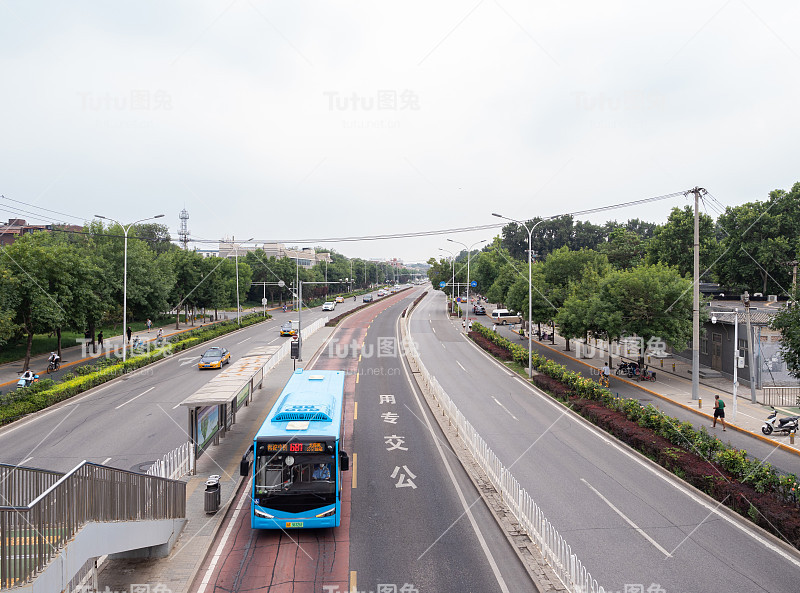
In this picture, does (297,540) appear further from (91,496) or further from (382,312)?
(382,312)

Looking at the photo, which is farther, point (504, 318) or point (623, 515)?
point (504, 318)

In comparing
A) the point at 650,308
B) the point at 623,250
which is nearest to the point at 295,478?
the point at 650,308

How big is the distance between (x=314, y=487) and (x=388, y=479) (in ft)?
13.8

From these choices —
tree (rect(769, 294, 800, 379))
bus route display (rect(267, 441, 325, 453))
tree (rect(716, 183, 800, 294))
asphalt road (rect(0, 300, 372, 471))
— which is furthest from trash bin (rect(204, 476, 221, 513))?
tree (rect(716, 183, 800, 294))

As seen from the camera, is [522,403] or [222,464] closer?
[222,464]

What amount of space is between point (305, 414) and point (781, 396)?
2595 centimetres

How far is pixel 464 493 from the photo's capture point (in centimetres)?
1336

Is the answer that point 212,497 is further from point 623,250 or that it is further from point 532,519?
point 623,250

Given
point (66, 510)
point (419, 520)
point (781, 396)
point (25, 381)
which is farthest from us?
point (781, 396)

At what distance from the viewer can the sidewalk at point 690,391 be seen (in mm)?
20334

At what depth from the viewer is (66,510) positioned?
21.6 ft

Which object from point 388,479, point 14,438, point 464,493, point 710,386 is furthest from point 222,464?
point 710,386

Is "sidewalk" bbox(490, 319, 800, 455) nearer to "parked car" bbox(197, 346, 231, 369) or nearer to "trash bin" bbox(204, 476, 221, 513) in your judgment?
"trash bin" bbox(204, 476, 221, 513)

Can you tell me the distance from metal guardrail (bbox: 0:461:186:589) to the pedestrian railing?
3.70 m
